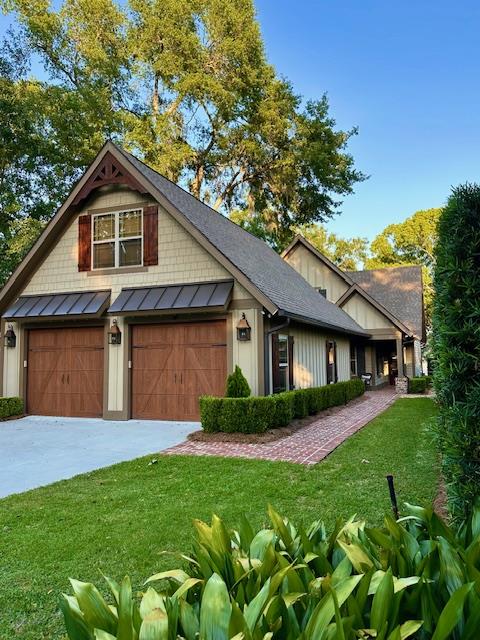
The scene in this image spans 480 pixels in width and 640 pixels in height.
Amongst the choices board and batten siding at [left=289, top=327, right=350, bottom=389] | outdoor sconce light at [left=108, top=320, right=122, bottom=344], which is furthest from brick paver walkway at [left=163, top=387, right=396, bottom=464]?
outdoor sconce light at [left=108, top=320, right=122, bottom=344]

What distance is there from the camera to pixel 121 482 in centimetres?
612

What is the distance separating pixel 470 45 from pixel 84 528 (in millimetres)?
14574

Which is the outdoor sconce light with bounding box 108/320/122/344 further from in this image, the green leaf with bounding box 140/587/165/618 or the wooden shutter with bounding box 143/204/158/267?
the green leaf with bounding box 140/587/165/618

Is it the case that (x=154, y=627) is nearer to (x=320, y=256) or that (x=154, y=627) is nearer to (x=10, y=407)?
(x=10, y=407)

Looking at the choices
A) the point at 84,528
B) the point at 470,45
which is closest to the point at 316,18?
the point at 470,45

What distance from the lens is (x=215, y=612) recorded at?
1.52 metres

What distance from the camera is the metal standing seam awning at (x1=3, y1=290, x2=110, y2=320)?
12.0 m

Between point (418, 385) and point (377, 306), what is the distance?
401cm

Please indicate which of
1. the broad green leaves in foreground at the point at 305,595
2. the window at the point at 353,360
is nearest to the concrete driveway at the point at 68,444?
the broad green leaves in foreground at the point at 305,595

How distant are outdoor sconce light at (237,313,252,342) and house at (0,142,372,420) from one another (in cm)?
2

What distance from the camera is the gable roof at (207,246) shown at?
36.1 ft

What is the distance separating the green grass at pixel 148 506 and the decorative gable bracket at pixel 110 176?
293 inches

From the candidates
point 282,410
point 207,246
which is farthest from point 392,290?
point 282,410

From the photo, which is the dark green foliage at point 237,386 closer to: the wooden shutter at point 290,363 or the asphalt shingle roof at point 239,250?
the asphalt shingle roof at point 239,250
